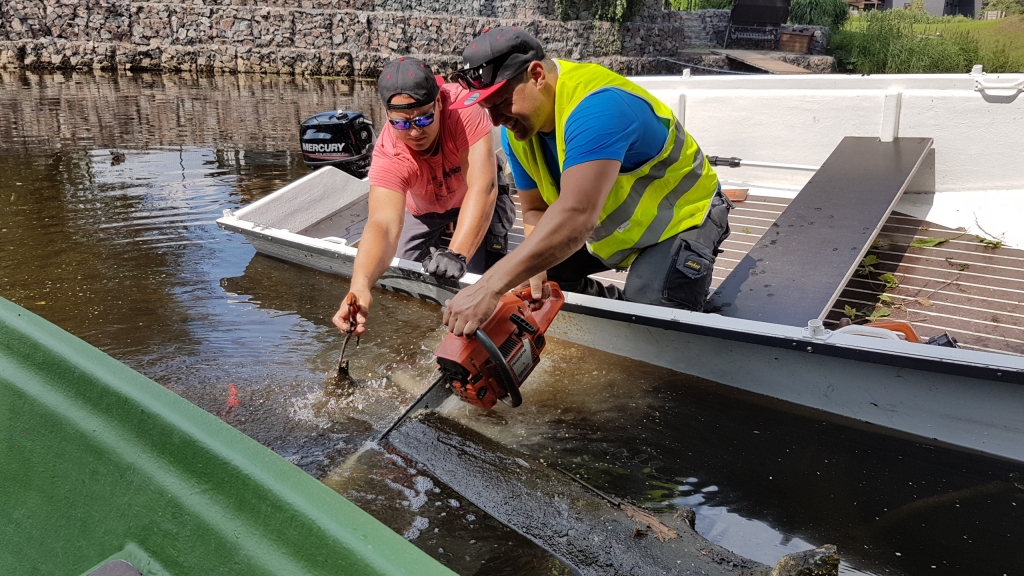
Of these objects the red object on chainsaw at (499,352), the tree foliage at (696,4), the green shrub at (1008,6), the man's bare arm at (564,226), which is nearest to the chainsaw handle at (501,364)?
the red object on chainsaw at (499,352)

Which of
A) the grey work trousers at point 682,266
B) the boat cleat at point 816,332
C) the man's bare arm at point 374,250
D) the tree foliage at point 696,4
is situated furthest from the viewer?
the tree foliage at point 696,4

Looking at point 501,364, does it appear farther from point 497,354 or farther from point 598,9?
point 598,9

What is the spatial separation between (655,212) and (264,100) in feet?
45.2

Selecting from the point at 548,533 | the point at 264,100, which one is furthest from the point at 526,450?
the point at 264,100

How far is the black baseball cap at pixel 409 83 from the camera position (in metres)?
3.94

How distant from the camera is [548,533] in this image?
9.83 ft

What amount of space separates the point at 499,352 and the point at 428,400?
3.07ft

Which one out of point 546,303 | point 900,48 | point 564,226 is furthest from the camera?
point 900,48

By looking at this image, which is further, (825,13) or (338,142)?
(825,13)

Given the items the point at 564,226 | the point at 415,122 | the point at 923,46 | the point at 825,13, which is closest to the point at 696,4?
the point at 825,13

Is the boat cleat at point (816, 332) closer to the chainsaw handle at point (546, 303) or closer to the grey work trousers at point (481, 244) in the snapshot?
the chainsaw handle at point (546, 303)

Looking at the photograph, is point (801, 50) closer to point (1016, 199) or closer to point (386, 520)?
point (1016, 199)

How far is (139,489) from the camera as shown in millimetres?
1720

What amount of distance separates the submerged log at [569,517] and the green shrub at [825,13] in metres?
21.5
